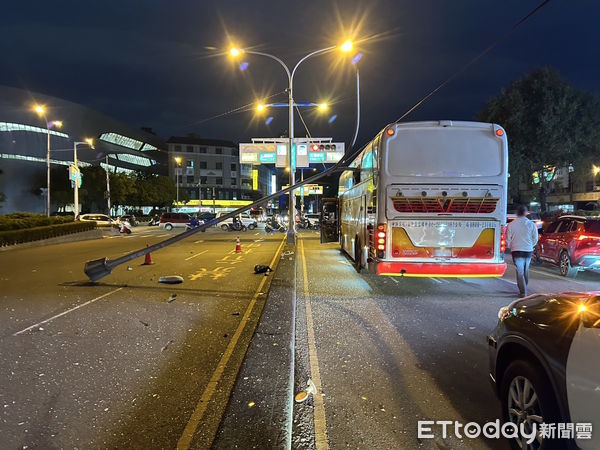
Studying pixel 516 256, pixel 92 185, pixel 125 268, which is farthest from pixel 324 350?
pixel 92 185

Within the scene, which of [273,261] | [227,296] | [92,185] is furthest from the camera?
[92,185]

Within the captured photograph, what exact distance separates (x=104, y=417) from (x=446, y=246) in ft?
21.7

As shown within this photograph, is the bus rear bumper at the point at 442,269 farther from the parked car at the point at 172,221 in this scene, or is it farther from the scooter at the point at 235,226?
the parked car at the point at 172,221

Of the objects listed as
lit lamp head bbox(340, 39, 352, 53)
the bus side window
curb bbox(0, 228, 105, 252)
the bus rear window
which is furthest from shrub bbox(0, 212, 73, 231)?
the bus rear window

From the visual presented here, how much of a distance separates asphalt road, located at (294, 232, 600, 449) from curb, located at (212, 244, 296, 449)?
0.53 feet

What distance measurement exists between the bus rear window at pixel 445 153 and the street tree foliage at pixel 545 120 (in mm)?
26401

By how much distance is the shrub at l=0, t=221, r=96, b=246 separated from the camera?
72.4 ft

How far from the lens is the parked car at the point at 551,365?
98.4 inches

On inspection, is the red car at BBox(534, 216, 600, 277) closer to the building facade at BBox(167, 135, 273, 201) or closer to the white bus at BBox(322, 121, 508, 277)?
the white bus at BBox(322, 121, 508, 277)

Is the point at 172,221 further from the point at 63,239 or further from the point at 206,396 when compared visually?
the point at 206,396

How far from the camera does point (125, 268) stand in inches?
544

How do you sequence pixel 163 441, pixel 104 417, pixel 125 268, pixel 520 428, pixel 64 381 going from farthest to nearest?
pixel 125 268
pixel 64 381
pixel 104 417
pixel 163 441
pixel 520 428

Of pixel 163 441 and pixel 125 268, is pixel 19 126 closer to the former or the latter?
pixel 125 268

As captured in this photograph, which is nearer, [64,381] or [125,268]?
[64,381]
